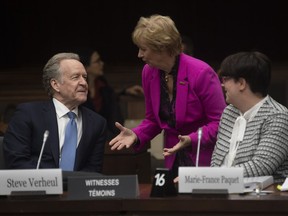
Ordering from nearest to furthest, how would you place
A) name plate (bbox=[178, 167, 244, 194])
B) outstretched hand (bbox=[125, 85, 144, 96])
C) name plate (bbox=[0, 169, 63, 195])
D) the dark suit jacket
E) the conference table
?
1. the conference table
2. name plate (bbox=[178, 167, 244, 194])
3. name plate (bbox=[0, 169, 63, 195])
4. the dark suit jacket
5. outstretched hand (bbox=[125, 85, 144, 96])

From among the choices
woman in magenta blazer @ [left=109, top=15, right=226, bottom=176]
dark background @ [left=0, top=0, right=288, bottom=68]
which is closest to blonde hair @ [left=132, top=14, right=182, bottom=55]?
woman in magenta blazer @ [left=109, top=15, right=226, bottom=176]

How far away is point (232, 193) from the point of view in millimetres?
3340

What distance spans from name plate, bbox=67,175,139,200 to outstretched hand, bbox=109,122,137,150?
31.4 inches

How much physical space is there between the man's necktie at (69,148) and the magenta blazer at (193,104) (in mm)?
313

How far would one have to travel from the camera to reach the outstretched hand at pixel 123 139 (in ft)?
13.6

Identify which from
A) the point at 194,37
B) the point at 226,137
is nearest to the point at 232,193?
the point at 226,137

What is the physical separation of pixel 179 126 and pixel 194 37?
426cm

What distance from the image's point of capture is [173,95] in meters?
4.33

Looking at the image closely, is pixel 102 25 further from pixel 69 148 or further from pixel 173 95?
pixel 69 148

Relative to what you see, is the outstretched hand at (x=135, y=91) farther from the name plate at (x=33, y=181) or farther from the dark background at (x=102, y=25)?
the name plate at (x=33, y=181)

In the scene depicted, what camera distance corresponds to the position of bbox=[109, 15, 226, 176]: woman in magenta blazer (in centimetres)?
417

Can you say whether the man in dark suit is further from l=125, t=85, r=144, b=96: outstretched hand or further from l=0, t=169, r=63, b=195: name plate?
l=125, t=85, r=144, b=96: outstretched hand

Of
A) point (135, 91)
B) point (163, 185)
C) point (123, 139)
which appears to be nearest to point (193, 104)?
point (123, 139)

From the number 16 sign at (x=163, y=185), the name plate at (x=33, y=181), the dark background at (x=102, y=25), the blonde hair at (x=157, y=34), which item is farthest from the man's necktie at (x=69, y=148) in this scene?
the dark background at (x=102, y=25)
